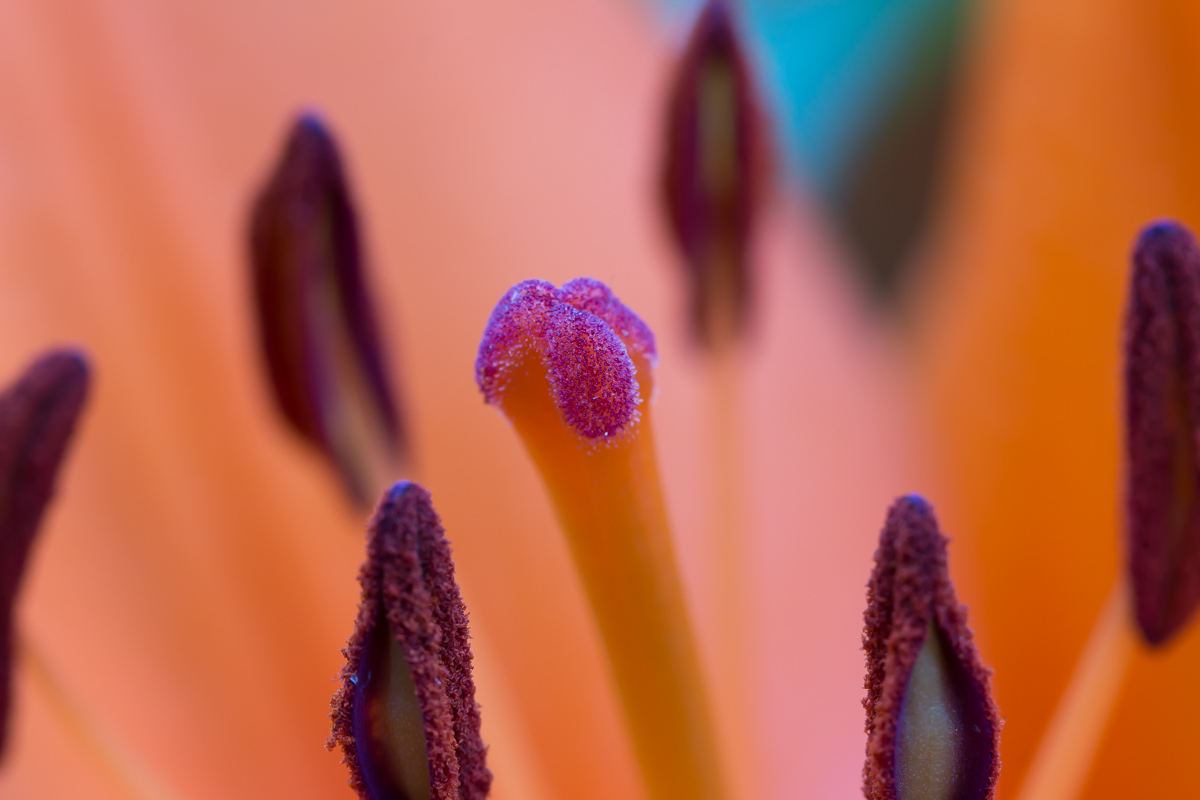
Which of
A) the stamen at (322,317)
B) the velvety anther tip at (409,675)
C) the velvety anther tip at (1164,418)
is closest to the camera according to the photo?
the velvety anther tip at (409,675)

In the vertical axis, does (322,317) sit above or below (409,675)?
above

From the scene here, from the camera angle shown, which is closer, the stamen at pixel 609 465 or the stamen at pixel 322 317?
the stamen at pixel 609 465

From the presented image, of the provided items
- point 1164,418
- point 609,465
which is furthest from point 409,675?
point 1164,418

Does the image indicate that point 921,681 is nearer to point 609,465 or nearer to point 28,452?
point 609,465

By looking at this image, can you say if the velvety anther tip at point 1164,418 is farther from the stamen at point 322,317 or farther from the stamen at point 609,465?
the stamen at point 322,317

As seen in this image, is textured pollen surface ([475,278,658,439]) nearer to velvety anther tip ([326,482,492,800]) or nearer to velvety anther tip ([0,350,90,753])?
velvety anther tip ([326,482,492,800])

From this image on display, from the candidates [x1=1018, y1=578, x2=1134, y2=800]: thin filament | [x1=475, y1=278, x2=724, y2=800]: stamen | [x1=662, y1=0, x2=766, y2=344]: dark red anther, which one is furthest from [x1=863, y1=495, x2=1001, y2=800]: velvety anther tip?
[x1=662, y1=0, x2=766, y2=344]: dark red anther

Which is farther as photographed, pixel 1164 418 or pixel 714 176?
pixel 714 176

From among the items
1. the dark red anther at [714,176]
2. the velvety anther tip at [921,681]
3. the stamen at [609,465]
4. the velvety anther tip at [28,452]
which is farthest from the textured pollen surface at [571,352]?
the dark red anther at [714,176]
